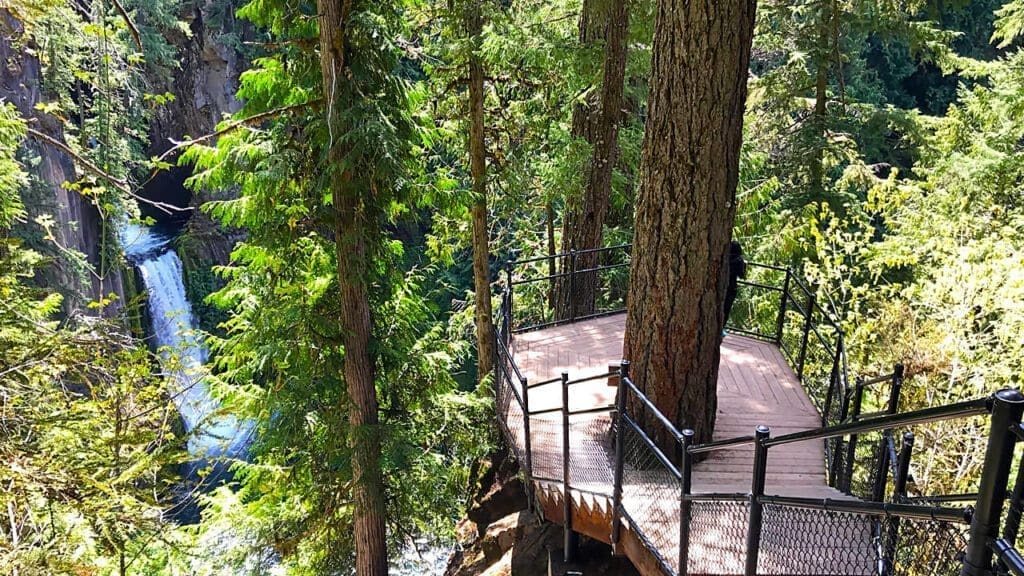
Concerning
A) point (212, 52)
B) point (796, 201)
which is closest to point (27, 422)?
point (796, 201)

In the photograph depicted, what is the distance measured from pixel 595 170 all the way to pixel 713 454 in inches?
195

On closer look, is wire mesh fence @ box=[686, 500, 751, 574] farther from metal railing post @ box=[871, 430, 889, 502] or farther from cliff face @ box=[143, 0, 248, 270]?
cliff face @ box=[143, 0, 248, 270]

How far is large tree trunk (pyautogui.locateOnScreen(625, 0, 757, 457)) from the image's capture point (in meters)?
4.89

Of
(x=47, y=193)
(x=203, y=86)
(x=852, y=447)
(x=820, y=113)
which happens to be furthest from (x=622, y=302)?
(x=203, y=86)

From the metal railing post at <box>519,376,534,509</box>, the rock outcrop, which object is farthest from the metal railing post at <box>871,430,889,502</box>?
the metal railing post at <box>519,376,534,509</box>

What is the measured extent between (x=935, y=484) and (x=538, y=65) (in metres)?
6.65

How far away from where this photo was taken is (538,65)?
848cm

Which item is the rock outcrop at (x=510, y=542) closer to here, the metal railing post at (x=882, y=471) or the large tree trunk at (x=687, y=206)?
the large tree trunk at (x=687, y=206)

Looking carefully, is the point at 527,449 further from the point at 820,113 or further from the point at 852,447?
the point at 820,113

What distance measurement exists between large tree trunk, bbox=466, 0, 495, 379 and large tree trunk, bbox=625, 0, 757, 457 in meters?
3.08

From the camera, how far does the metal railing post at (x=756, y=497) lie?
3.18 metres

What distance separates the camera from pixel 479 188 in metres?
9.78

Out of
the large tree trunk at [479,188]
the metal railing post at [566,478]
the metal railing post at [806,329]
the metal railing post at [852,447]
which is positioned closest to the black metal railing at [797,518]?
the metal railing post at [566,478]

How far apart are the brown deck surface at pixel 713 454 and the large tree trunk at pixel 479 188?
4.53 feet
